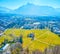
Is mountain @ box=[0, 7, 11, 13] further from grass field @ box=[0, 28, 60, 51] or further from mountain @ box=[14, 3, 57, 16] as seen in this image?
grass field @ box=[0, 28, 60, 51]

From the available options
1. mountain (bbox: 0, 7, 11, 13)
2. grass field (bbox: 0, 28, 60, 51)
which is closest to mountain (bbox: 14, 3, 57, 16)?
mountain (bbox: 0, 7, 11, 13)

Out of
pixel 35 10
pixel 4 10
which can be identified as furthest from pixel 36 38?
pixel 4 10

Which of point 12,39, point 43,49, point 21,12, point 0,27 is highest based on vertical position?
point 21,12

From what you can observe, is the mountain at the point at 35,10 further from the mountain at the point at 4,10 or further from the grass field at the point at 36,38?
the grass field at the point at 36,38

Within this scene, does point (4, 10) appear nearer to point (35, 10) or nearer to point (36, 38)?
point (35, 10)

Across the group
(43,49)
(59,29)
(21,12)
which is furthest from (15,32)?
(59,29)

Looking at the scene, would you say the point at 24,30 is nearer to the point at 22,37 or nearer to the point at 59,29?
the point at 22,37
